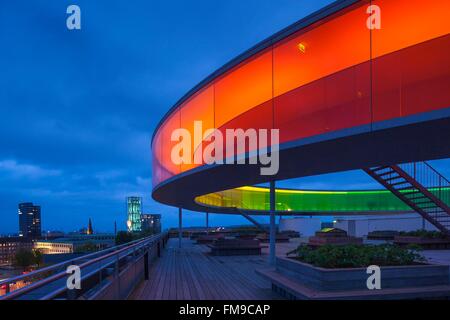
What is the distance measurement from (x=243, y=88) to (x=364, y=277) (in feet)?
20.0

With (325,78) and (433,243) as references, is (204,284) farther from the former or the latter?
(433,243)

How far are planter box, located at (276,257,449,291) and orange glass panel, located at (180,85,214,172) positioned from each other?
20.7 feet

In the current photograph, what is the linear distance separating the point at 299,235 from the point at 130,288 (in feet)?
95.7

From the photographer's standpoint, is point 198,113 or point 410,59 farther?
point 198,113

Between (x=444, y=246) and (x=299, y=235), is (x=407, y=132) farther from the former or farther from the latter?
(x=299, y=235)

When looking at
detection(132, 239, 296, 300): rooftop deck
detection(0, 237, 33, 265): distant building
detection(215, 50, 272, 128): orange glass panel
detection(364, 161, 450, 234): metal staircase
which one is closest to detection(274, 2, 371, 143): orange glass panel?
detection(215, 50, 272, 128): orange glass panel

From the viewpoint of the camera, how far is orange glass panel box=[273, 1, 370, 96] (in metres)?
7.38

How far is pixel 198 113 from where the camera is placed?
12445mm

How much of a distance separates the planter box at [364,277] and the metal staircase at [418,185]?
9.72m

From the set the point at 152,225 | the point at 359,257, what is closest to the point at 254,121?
the point at 359,257

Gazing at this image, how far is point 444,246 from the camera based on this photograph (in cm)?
1892

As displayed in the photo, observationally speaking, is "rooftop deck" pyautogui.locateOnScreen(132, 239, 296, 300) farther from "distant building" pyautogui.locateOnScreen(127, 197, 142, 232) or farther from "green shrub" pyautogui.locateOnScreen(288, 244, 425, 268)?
"distant building" pyautogui.locateOnScreen(127, 197, 142, 232)

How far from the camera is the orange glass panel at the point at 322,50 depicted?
7379 millimetres

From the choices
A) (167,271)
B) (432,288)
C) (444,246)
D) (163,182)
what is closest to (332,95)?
(432,288)
